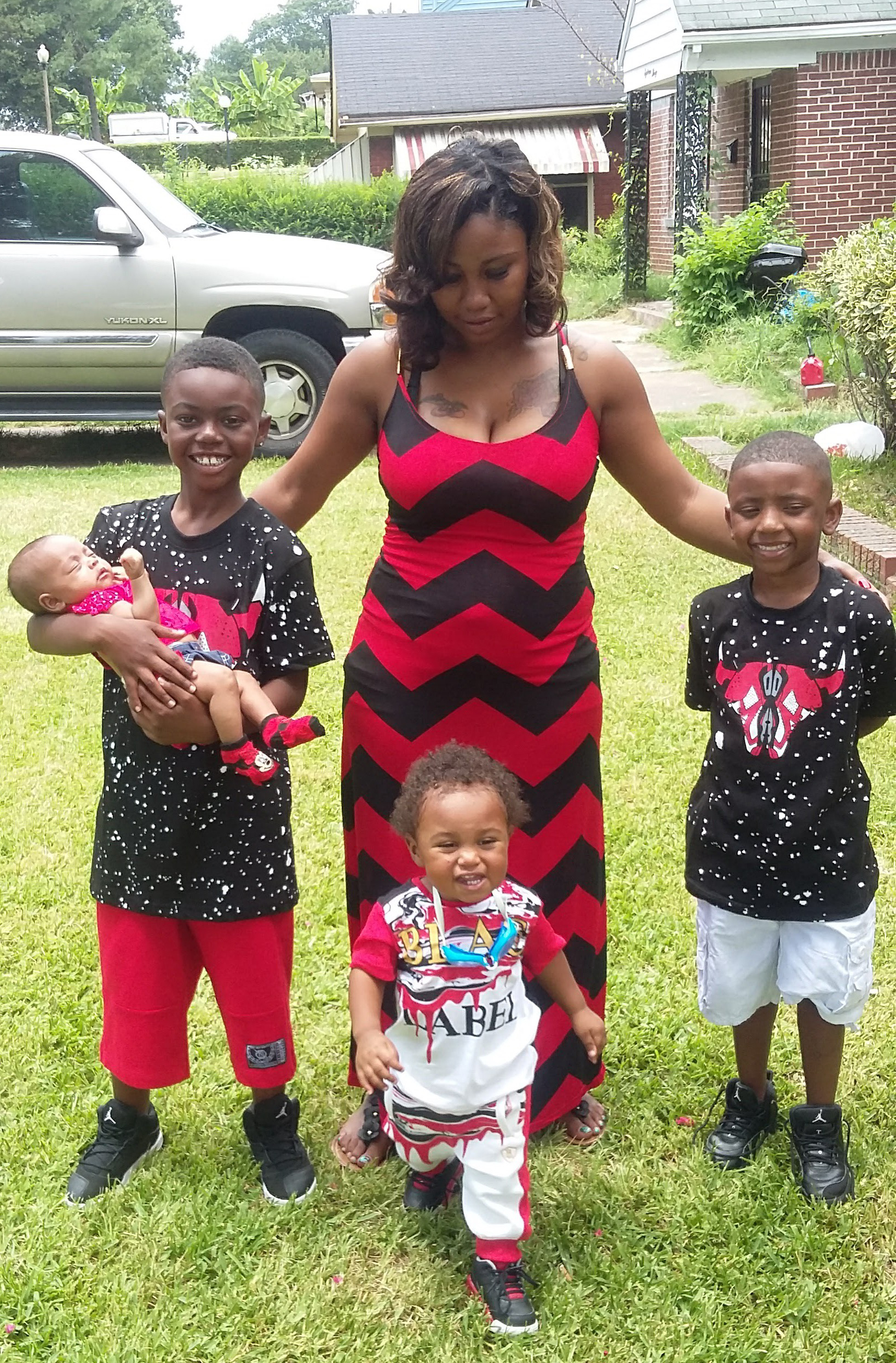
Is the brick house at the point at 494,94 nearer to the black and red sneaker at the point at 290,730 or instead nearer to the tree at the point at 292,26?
the black and red sneaker at the point at 290,730

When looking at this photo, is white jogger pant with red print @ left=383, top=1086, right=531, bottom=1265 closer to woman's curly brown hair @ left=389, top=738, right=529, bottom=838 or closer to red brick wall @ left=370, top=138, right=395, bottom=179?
woman's curly brown hair @ left=389, top=738, right=529, bottom=838

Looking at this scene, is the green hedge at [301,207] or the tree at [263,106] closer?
the green hedge at [301,207]

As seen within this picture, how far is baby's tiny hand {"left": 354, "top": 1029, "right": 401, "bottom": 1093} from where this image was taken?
2.12m

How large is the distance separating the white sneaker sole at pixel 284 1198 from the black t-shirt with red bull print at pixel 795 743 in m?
1.00

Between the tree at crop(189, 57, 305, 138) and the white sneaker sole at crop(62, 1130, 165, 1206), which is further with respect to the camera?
the tree at crop(189, 57, 305, 138)

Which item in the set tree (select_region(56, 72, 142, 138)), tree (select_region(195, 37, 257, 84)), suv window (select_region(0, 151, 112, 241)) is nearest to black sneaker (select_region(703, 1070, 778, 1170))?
suv window (select_region(0, 151, 112, 241))

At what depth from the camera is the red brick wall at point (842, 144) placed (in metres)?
13.7

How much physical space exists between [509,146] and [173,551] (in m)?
0.95

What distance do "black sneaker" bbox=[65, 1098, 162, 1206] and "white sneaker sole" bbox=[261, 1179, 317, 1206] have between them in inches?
11.3

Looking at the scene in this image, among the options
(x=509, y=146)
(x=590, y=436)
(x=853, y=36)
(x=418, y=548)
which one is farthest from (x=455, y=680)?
(x=853, y=36)

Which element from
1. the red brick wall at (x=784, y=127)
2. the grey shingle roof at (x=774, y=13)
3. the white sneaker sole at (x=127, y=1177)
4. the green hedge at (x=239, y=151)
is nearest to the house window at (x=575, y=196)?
the grey shingle roof at (x=774, y=13)

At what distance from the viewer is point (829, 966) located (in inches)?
96.1

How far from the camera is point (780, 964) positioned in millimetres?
2521

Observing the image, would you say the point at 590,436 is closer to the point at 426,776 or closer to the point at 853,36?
the point at 426,776
